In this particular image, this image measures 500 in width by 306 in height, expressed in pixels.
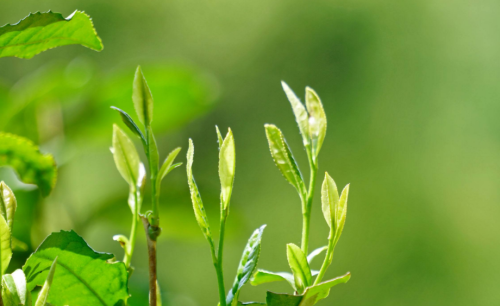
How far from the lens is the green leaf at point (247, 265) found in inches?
4.0

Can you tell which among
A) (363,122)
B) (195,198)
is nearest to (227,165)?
(195,198)

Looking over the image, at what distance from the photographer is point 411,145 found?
2.70 m

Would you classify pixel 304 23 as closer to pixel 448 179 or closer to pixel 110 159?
pixel 448 179

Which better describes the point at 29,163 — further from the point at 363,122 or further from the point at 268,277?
the point at 363,122

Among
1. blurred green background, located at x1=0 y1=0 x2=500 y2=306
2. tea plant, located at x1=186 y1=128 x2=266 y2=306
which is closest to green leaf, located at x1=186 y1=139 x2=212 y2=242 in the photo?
tea plant, located at x1=186 y1=128 x2=266 y2=306

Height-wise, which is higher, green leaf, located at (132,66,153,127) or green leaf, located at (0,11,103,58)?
green leaf, located at (0,11,103,58)

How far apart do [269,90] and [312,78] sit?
0.29 m

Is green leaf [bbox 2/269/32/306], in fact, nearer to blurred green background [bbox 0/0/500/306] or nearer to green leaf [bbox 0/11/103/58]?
green leaf [bbox 0/11/103/58]

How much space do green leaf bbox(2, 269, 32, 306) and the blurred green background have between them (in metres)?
2.24

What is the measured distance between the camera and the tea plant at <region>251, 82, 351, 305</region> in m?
0.09

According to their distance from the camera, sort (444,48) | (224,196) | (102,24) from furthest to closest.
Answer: (444,48), (102,24), (224,196)

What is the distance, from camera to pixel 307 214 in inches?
4.2

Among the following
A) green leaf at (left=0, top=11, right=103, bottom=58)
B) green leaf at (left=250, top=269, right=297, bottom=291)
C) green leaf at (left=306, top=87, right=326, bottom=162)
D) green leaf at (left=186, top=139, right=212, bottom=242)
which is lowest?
green leaf at (left=250, top=269, right=297, bottom=291)

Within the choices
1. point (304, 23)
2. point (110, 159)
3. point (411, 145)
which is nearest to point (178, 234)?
point (110, 159)
